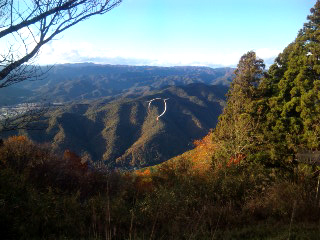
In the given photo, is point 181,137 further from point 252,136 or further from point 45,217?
point 45,217

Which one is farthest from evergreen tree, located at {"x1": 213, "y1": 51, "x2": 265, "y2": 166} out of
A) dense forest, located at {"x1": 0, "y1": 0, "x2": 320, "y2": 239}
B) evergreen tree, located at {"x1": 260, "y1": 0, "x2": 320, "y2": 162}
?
evergreen tree, located at {"x1": 260, "y1": 0, "x2": 320, "y2": 162}

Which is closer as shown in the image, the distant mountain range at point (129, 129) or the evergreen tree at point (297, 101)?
the evergreen tree at point (297, 101)

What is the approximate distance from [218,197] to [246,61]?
1792cm

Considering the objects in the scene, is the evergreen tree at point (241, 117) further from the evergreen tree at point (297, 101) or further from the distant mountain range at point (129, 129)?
the distant mountain range at point (129, 129)

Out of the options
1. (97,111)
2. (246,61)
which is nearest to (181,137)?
(97,111)

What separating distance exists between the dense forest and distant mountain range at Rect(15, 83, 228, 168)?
5016cm

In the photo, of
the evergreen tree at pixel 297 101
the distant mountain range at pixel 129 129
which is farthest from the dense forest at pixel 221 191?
the distant mountain range at pixel 129 129

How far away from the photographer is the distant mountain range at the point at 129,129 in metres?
84.4

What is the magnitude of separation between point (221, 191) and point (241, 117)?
35.5ft

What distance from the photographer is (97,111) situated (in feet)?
379

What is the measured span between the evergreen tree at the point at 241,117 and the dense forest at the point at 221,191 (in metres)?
0.10

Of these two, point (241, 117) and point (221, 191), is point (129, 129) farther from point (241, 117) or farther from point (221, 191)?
point (221, 191)

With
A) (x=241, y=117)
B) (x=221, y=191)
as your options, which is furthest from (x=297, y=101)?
(x=221, y=191)

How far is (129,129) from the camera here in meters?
106
